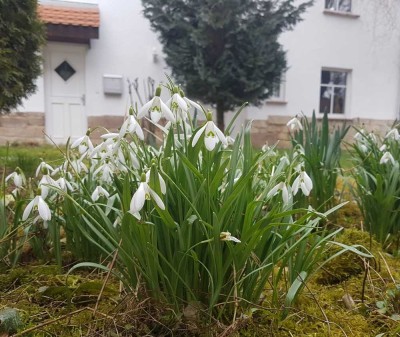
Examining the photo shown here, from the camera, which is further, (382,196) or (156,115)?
(382,196)

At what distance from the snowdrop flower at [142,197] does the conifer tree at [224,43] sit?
719 centimetres

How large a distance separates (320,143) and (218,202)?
141cm

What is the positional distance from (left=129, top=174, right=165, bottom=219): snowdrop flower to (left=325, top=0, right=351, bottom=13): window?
36.9 ft

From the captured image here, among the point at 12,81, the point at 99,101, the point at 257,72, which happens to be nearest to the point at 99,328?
the point at 12,81

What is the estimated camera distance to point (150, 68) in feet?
30.8

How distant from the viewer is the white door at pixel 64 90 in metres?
8.90

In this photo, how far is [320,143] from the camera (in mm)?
2475

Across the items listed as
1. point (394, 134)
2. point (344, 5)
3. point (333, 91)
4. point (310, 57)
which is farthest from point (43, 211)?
point (344, 5)

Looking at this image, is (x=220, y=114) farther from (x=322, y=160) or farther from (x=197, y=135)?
(x=197, y=135)

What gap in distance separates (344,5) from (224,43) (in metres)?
4.87

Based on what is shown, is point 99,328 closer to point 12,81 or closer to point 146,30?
point 12,81

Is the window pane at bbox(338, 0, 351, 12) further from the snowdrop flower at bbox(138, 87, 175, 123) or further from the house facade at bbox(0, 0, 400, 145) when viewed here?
the snowdrop flower at bbox(138, 87, 175, 123)

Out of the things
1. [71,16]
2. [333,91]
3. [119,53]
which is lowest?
[333,91]

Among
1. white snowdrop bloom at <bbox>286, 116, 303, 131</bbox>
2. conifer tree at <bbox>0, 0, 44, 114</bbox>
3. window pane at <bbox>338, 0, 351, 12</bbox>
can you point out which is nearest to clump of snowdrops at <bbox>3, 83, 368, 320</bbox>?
white snowdrop bloom at <bbox>286, 116, 303, 131</bbox>
